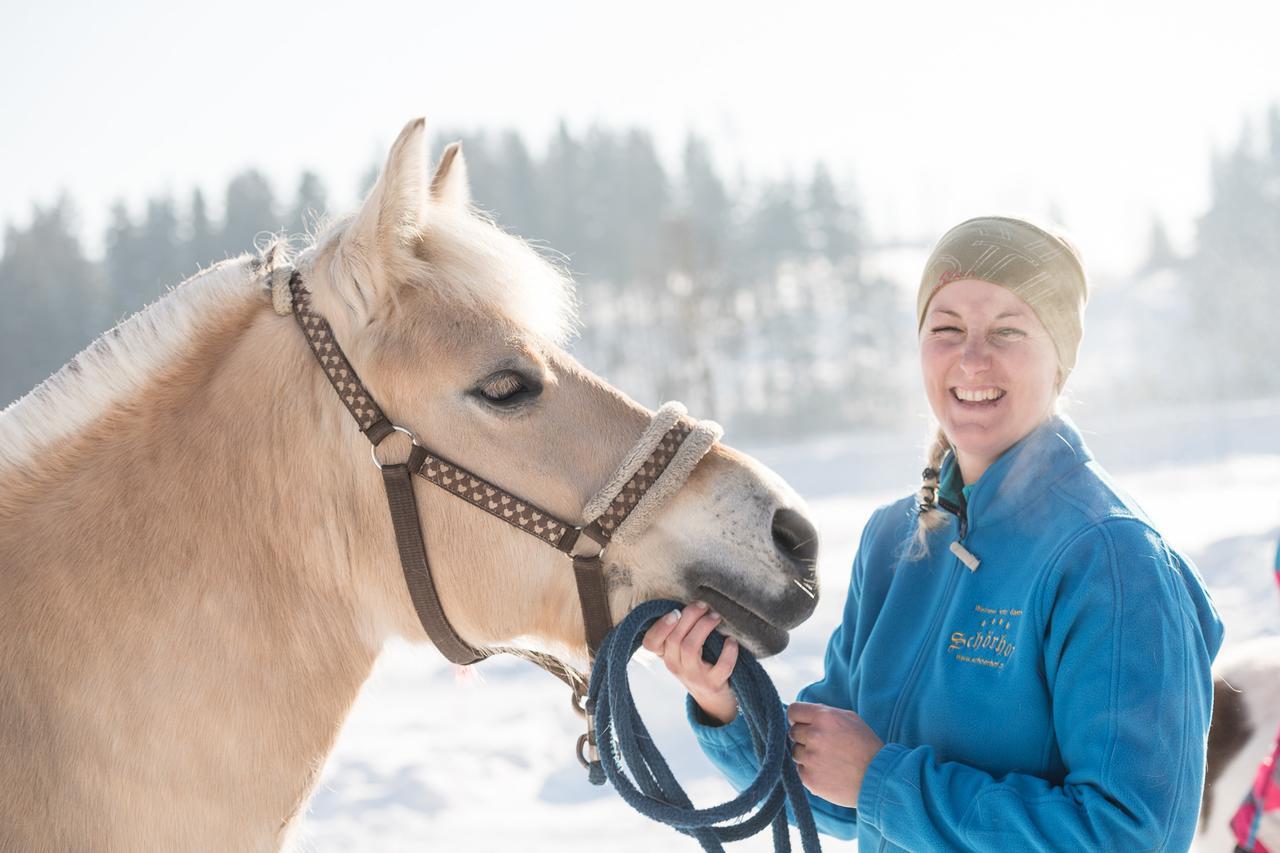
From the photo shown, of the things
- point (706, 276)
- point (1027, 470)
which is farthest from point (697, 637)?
point (706, 276)

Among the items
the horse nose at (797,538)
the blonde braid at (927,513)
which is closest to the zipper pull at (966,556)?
the blonde braid at (927,513)

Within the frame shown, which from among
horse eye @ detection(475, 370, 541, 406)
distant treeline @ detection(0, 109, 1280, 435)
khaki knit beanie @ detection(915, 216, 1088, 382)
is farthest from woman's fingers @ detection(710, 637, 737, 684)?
distant treeline @ detection(0, 109, 1280, 435)

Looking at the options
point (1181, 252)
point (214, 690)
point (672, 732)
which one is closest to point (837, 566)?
point (672, 732)

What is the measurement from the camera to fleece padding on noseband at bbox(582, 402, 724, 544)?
1844 mm

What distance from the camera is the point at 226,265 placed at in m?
2.08

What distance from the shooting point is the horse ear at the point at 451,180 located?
229 centimetres

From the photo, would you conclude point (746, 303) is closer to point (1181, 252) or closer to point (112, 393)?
point (1181, 252)

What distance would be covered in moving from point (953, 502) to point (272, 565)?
1459mm

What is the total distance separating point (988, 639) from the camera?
172 cm

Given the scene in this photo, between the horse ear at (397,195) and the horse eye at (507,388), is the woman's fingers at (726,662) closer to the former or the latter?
the horse eye at (507,388)

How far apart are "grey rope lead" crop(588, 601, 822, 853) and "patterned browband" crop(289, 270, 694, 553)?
0.64 ft

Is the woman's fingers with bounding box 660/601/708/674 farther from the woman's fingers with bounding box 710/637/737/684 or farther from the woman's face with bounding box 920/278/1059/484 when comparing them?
the woman's face with bounding box 920/278/1059/484

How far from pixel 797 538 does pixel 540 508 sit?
53 cm

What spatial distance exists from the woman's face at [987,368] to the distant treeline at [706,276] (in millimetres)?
28160
